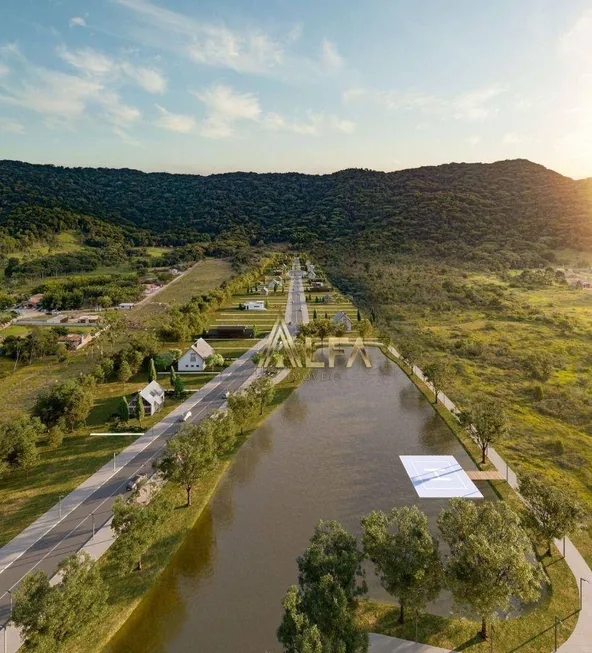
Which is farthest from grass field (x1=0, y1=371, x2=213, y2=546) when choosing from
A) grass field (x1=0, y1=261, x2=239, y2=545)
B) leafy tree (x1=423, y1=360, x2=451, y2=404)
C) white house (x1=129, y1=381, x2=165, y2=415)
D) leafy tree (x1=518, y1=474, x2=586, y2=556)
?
leafy tree (x1=518, y1=474, x2=586, y2=556)

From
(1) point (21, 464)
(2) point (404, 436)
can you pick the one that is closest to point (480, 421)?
(2) point (404, 436)

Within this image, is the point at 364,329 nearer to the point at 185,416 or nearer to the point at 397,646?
the point at 185,416

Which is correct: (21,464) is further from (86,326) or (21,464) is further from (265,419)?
(86,326)

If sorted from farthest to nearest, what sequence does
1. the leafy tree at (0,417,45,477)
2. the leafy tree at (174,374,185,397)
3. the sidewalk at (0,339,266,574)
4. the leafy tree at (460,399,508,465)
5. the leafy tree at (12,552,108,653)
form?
the leafy tree at (174,374,185,397), the leafy tree at (460,399,508,465), the leafy tree at (0,417,45,477), the sidewalk at (0,339,266,574), the leafy tree at (12,552,108,653)

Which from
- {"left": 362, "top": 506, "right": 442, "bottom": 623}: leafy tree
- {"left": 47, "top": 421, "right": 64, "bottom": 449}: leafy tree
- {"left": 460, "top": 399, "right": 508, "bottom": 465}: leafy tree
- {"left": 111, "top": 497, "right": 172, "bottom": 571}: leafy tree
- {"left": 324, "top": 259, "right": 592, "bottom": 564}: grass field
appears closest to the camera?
{"left": 362, "top": 506, "right": 442, "bottom": 623}: leafy tree

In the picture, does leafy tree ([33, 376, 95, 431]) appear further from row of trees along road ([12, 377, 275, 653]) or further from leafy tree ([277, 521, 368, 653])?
leafy tree ([277, 521, 368, 653])

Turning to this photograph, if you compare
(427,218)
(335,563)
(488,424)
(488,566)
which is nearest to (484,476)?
(488,424)
